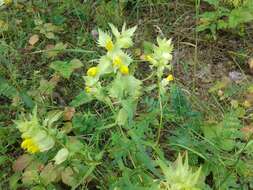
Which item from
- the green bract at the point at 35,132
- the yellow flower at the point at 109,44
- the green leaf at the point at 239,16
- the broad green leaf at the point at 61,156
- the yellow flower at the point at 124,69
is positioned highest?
the yellow flower at the point at 109,44

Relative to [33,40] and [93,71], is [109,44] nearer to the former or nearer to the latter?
[93,71]

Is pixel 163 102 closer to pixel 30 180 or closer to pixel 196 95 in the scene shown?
pixel 196 95

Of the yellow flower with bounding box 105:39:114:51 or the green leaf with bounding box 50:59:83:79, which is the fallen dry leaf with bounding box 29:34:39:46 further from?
the yellow flower with bounding box 105:39:114:51

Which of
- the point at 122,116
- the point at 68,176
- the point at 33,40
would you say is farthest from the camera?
the point at 33,40

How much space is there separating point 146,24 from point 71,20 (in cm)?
46

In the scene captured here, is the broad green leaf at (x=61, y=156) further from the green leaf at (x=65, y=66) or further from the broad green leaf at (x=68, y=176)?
the green leaf at (x=65, y=66)

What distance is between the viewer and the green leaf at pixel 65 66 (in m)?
2.62

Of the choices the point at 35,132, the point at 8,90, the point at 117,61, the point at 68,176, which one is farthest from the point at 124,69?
the point at 8,90

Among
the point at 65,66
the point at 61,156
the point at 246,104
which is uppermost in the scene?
the point at 61,156

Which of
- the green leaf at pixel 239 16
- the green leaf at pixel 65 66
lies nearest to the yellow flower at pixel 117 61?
the green leaf at pixel 65 66

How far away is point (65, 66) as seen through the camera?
8.71 feet

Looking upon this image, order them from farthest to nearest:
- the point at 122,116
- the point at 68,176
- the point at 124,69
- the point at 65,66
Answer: the point at 65,66 < the point at 68,176 < the point at 122,116 < the point at 124,69

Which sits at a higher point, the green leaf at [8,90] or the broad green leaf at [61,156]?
the broad green leaf at [61,156]

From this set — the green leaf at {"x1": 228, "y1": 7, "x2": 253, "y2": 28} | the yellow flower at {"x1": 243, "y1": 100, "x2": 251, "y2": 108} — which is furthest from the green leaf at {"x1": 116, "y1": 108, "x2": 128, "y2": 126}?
the green leaf at {"x1": 228, "y1": 7, "x2": 253, "y2": 28}
